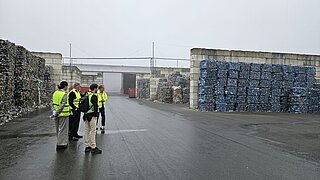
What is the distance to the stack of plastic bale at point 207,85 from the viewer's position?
68.4ft

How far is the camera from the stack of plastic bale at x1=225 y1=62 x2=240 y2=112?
21047 mm

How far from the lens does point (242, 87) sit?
841 inches

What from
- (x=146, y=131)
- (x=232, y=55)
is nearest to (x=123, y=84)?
(x=232, y=55)

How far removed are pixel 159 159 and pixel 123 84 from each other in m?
67.6

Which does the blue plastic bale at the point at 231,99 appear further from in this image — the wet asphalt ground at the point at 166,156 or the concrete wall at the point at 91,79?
the concrete wall at the point at 91,79

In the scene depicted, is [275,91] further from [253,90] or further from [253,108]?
[253,108]

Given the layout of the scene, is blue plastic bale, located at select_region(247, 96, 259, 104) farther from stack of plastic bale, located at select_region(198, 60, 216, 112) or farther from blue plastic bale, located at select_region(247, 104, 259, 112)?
stack of plastic bale, located at select_region(198, 60, 216, 112)

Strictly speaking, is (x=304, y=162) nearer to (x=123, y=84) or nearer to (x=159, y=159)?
(x=159, y=159)

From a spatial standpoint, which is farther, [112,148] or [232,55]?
[232,55]

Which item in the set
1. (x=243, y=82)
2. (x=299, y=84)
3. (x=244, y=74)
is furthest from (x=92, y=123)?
(x=299, y=84)

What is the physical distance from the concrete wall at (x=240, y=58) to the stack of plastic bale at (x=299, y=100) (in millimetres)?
3165

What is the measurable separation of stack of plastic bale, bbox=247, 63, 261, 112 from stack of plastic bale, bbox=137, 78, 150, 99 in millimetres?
22738

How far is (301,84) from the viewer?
75.2 feet

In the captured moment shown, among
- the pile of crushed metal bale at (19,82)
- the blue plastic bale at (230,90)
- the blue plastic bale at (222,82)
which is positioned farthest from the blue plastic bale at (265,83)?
the pile of crushed metal bale at (19,82)
